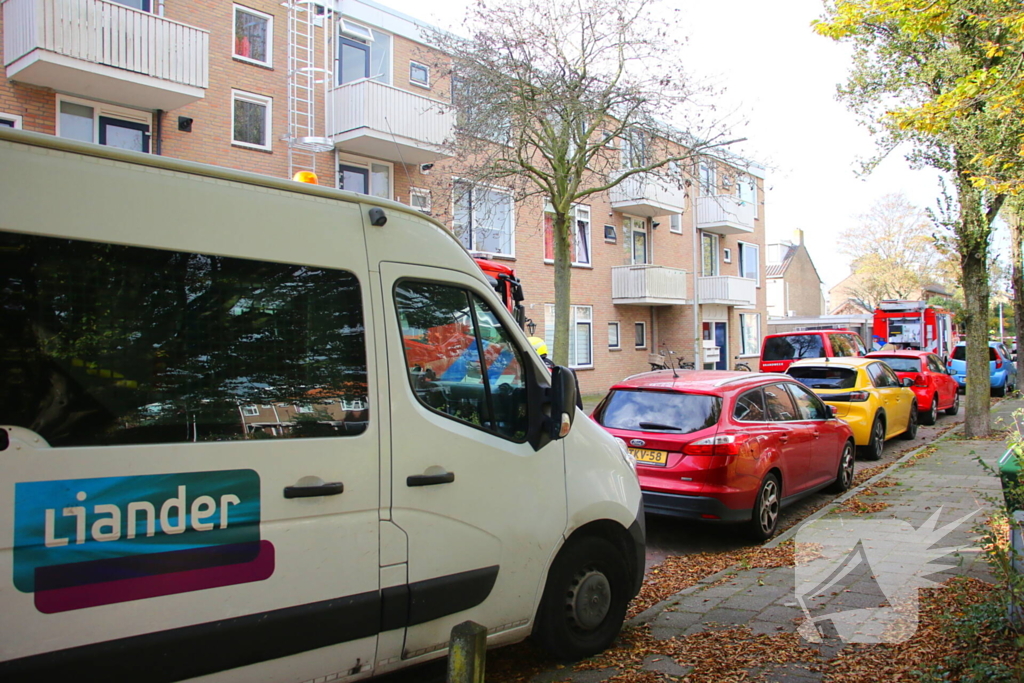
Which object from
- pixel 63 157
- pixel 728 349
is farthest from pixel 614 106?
pixel 728 349

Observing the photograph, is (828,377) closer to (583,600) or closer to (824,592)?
(824,592)

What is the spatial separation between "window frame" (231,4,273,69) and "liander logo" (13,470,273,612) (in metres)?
15.3

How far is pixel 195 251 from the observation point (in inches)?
115

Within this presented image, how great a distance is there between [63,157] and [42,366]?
74 centimetres

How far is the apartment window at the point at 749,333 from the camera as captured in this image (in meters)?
34.4

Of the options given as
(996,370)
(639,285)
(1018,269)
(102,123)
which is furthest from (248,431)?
(996,370)

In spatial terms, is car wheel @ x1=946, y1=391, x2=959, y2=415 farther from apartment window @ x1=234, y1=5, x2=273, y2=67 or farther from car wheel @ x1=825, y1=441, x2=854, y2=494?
apartment window @ x1=234, y1=5, x2=273, y2=67

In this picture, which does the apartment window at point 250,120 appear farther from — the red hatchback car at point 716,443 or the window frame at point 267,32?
the red hatchback car at point 716,443

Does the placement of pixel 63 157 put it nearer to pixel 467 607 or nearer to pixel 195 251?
pixel 195 251

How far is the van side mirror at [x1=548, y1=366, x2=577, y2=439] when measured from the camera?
3.93 meters

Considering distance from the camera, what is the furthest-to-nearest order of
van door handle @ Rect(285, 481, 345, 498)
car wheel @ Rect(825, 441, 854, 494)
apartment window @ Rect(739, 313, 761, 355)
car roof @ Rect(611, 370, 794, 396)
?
1. apartment window @ Rect(739, 313, 761, 355)
2. car wheel @ Rect(825, 441, 854, 494)
3. car roof @ Rect(611, 370, 794, 396)
4. van door handle @ Rect(285, 481, 345, 498)

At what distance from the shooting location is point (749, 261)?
3616 cm

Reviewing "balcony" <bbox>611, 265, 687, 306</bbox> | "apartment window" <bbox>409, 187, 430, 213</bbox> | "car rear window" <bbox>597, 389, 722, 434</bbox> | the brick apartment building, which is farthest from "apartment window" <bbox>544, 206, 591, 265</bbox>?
"car rear window" <bbox>597, 389, 722, 434</bbox>

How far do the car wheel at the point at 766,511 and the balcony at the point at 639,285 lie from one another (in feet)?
62.1
